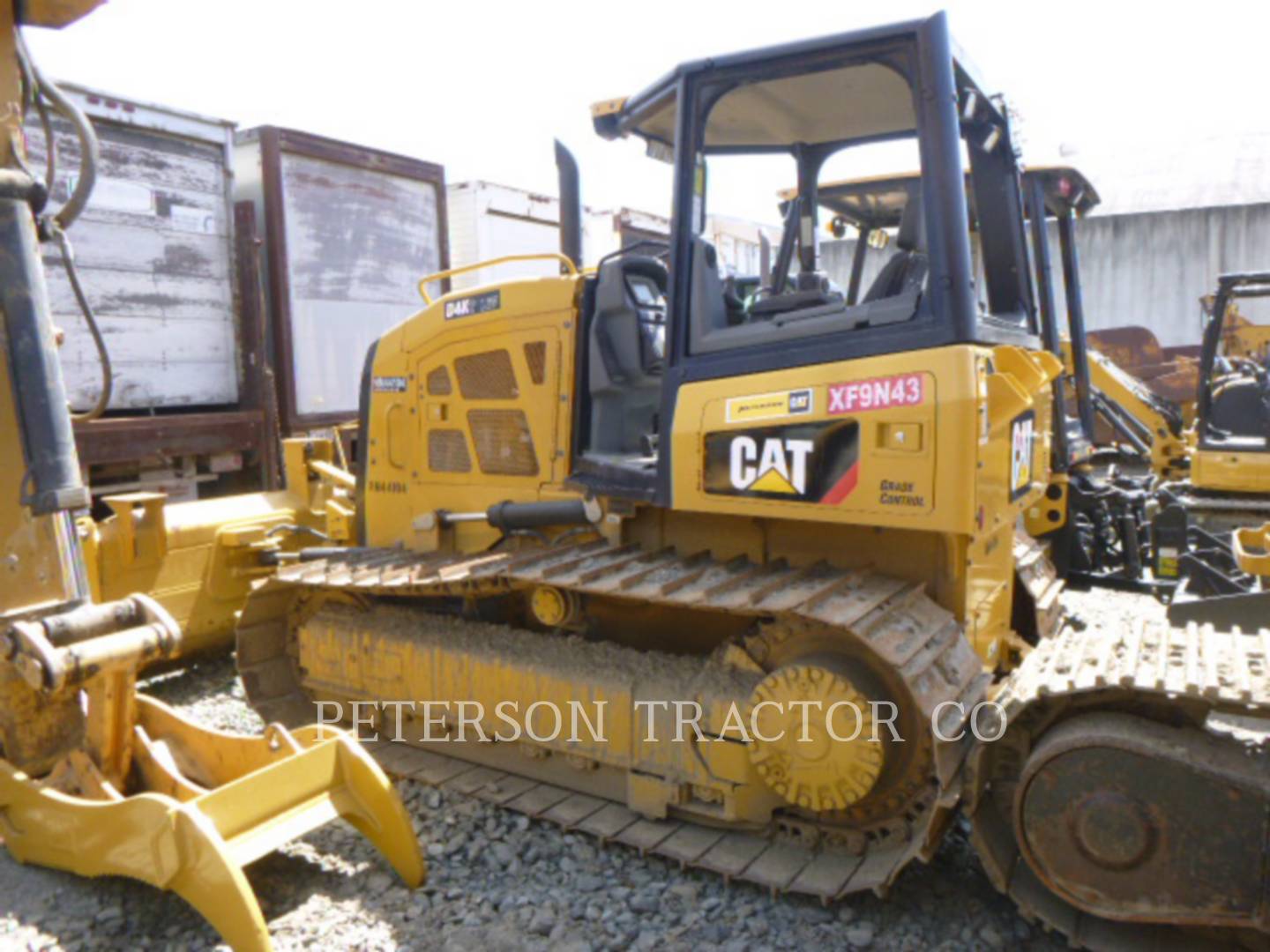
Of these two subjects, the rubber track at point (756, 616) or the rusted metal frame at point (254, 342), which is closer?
the rubber track at point (756, 616)

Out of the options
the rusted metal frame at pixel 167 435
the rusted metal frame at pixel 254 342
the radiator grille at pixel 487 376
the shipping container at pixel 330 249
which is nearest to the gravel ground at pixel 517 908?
the radiator grille at pixel 487 376

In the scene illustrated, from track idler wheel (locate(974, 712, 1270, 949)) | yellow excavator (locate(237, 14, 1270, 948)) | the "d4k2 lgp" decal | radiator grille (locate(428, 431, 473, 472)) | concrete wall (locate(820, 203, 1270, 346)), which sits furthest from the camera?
concrete wall (locate(820, 203, 1270, 346))

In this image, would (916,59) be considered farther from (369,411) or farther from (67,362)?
(67,362)

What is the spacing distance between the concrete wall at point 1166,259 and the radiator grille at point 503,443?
19.9 m

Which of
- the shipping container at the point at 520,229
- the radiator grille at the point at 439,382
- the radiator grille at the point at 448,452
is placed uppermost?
the shipping container at the point at 520,229

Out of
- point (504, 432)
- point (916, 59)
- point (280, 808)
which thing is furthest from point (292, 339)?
point (916, 59)

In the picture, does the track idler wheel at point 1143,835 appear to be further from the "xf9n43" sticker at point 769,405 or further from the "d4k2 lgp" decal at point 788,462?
the "xf9n43" sticker at point 769,405

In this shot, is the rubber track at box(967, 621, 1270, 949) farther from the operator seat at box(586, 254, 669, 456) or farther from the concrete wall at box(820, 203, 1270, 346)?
the concrete wall at box(820, 203, 1270, 346)

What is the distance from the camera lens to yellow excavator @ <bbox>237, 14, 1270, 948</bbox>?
8.85 ft

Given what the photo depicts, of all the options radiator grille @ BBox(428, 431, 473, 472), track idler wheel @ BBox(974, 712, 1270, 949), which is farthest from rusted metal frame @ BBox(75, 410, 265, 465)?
track idler wheel @ BBox(974, 712, 1270, 949)

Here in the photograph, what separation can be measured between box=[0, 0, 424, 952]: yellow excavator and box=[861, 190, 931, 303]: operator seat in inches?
92.5

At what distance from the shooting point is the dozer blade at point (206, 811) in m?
2.70

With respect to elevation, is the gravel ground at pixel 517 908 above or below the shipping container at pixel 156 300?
below

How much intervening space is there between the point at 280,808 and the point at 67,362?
3.91m
